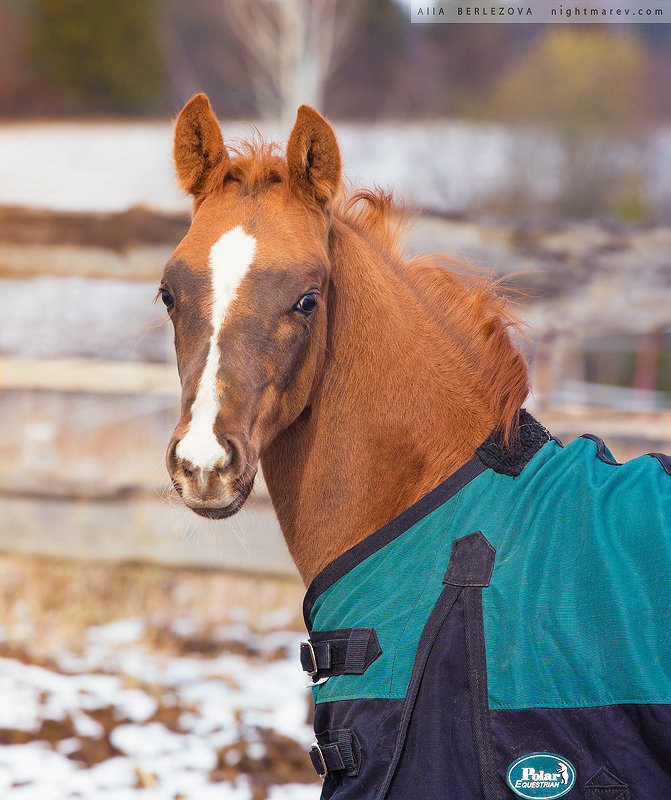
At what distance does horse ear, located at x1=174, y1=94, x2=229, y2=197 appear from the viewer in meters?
1.92

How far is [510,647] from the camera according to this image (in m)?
1.52

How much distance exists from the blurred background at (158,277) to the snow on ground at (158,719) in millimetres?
15

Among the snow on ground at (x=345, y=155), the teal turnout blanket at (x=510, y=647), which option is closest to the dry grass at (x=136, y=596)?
the teal turnout blanket at (x=510, y=647)

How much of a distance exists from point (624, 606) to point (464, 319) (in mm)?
840

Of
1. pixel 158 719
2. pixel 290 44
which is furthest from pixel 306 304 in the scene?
pixel 290 44

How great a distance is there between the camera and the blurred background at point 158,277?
3.57 meters

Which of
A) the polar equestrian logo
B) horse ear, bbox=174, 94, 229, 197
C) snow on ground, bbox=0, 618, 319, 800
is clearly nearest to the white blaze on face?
horse ear, bbox=174, 94, 229, 197

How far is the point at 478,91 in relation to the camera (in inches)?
→ 518

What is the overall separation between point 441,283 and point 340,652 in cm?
102

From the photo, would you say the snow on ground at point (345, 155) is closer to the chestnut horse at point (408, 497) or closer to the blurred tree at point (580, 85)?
the blurred tree at point (580, 85)

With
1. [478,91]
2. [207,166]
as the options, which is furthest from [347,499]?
[478,91]

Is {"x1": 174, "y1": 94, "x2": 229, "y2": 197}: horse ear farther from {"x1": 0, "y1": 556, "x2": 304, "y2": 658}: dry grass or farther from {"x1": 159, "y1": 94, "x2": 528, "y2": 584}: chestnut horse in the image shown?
{"x1": 0, "y1": 556, "x2": 304, "y2": 658}: dry grass

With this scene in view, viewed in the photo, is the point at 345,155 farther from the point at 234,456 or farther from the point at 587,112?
the point at 234,456

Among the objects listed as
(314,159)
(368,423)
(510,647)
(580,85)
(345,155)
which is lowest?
(510,647)
